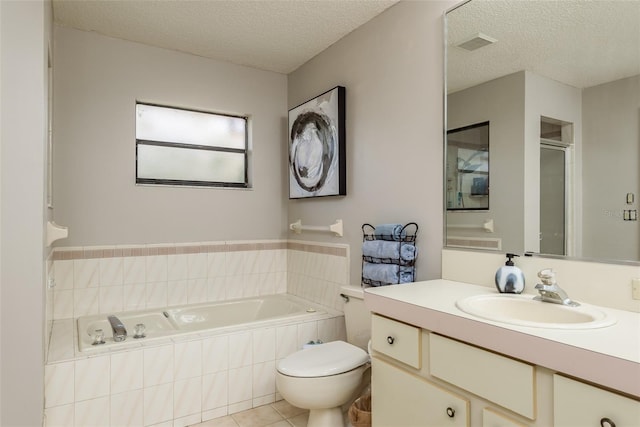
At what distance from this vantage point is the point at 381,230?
95.3 inches

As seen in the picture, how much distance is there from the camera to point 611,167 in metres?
1.46

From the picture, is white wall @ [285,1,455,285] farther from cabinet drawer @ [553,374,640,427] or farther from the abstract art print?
cabinet drawer @ [553,374,640,427]

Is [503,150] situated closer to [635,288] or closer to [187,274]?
[635,288]

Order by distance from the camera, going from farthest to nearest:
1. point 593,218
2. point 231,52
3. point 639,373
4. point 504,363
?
1. point 231,52
2. point 593,218
3. point 504,363
4. point 639,373

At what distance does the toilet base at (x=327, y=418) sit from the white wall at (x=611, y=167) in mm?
1446

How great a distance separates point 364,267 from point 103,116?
221 cm

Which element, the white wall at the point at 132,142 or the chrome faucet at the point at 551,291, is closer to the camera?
the chrome faucet at the point at 551,291

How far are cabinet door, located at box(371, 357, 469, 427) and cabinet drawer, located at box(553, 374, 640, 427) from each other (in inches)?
12.5

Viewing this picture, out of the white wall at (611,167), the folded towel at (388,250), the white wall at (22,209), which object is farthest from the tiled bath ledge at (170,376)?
the white wall at (611,167)

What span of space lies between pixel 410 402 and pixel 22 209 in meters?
1.85

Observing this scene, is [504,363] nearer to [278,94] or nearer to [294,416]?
[294,416]

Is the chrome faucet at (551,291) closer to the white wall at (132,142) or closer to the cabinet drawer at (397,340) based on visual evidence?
the cabinet drawer at (397,340)

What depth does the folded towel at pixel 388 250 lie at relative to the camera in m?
2.24

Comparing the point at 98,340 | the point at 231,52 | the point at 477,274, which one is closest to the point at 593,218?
the point at 477,274
